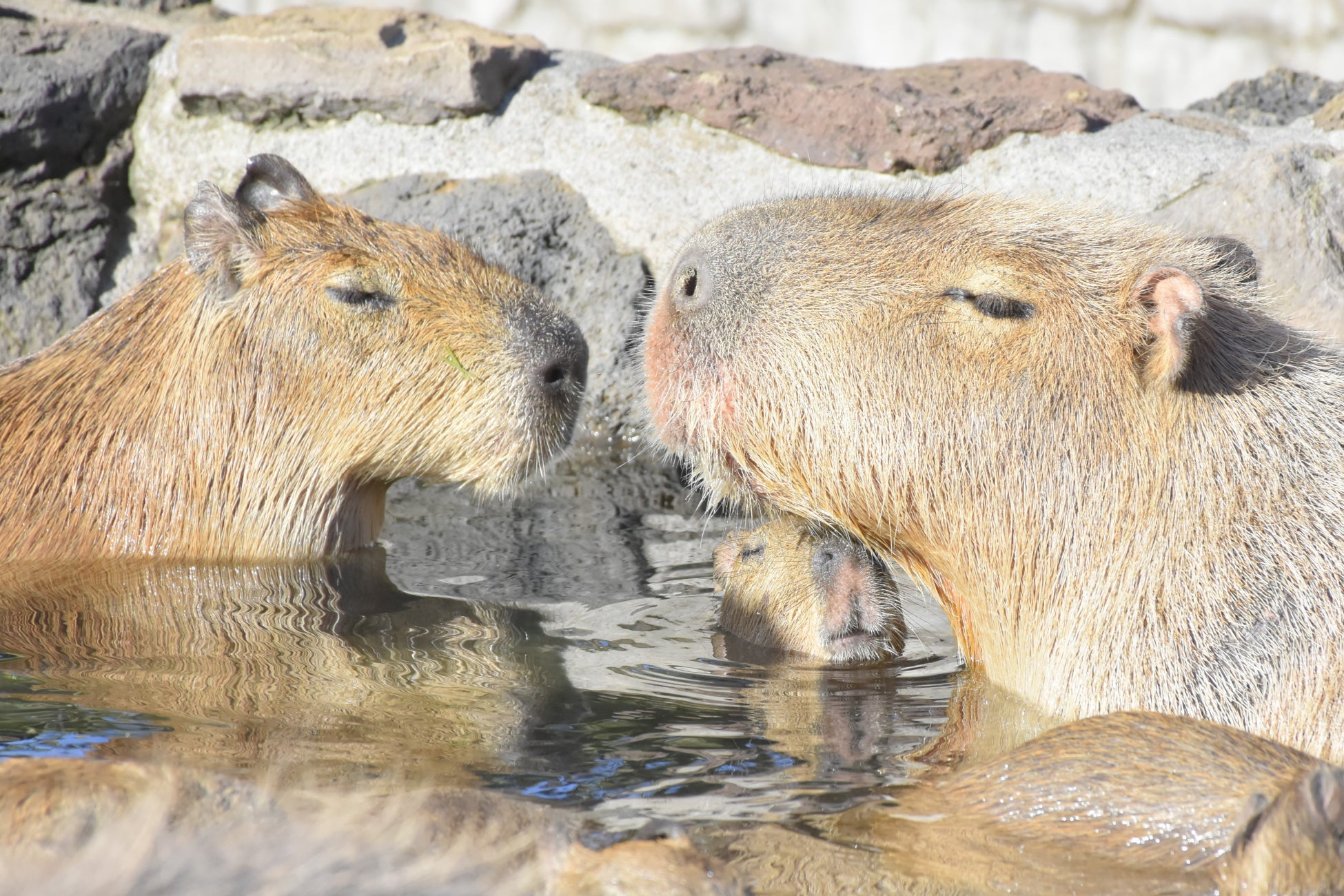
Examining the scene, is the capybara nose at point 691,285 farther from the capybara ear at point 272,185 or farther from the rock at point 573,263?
the rock at point 573,263

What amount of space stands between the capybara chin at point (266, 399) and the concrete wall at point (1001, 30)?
406 cm

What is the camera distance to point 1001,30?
6938mm

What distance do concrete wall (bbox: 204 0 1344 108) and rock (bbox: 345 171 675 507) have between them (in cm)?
279

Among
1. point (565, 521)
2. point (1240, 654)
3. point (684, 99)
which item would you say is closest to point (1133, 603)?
point (1240, 654)

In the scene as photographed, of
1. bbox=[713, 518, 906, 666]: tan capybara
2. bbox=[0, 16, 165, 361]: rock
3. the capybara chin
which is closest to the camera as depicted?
bbox=[713, 518, 906, 666]: tan capybara

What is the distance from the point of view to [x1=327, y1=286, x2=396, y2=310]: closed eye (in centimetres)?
337

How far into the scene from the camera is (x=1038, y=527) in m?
2.58

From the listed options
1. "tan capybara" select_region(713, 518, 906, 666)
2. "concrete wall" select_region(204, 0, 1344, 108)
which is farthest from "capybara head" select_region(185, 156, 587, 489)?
"concrete wall" select_region(204, 0, 1344, 108)

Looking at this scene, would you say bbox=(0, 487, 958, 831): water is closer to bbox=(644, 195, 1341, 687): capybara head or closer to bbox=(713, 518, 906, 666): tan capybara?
bbox=(713, 518, 906, 666): tan capybara

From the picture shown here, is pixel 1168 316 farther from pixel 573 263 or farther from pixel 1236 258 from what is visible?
pixel 573 263

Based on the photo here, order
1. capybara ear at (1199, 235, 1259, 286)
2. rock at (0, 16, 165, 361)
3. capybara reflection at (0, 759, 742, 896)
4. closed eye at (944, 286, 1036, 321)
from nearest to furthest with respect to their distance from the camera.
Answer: capybara reflection at (0, 759, 742, 896) → closed eye at (944, 286, 1036, 321) → capybara ear at (1199, 235, 1259, 286) → rock at (0, 16, 165, 361)

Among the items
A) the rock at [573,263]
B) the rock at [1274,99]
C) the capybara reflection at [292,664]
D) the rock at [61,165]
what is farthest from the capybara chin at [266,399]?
the rock at [1274,99]

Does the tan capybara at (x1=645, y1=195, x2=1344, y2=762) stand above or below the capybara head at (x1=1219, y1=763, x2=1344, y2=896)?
above

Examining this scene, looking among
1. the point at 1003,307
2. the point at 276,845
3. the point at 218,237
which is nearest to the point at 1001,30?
the point at 218,237
